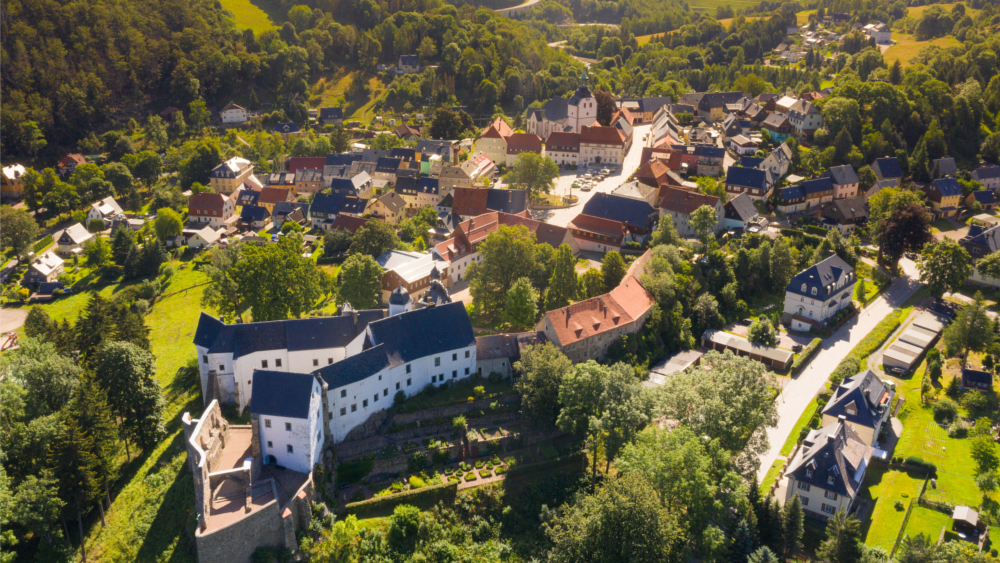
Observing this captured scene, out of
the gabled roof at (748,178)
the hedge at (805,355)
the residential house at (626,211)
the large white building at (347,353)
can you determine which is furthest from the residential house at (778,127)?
the large white building at (347,353)

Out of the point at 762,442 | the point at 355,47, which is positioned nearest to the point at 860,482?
the point at 762,442

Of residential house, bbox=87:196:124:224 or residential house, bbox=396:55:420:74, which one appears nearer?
residential house, bbox=87:196:124:224

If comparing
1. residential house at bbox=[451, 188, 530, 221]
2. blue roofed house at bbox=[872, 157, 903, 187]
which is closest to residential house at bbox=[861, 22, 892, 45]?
blue roofed house at bbox=[872, 157, 903, 187]

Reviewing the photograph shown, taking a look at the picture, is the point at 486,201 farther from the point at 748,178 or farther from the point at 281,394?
the point at 281,394

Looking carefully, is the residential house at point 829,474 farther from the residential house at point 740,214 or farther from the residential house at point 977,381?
the residential house at point 740,214

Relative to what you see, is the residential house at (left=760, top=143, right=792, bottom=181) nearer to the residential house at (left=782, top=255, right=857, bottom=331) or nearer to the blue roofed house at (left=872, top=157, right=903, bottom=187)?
the blue roofed house at (left=872, top=157, right=903, bottom=187)

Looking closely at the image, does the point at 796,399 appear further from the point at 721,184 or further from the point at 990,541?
the point at 721,184
